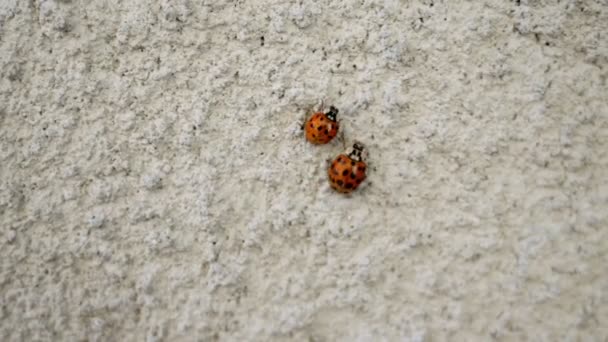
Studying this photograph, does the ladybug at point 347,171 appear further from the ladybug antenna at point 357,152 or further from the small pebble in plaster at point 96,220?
the small pebble in plaster at point 96,220

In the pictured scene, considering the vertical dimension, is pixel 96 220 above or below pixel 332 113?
below

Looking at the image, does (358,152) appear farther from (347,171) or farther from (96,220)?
(96,220)

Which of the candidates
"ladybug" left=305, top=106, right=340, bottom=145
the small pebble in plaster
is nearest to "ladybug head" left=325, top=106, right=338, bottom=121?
"ladybug" left=305, top=106, right=340, bottom=145

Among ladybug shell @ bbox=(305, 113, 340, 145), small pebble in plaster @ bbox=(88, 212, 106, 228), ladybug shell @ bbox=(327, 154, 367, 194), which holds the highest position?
ladybug shell @ bbox=(305, 113, 340, 145)

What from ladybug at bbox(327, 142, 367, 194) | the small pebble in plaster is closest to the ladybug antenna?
ladybug at bbox(327, 142, 367, 194)

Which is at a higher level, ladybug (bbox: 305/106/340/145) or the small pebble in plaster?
ladybug (bbox: 305/106/340/145)

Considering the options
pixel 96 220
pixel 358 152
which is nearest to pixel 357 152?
pixel 358 152

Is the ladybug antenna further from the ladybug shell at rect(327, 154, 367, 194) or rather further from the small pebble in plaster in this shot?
the small pebble in plaster
